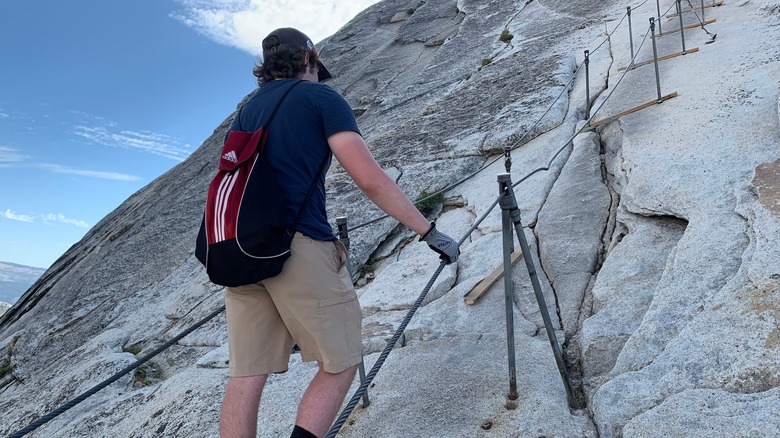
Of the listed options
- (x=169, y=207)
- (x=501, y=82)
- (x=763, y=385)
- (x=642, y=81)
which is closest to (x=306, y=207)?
(x=763, y=385)

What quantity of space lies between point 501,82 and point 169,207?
6.88 meters

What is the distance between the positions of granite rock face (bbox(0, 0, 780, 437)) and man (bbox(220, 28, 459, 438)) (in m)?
1.12

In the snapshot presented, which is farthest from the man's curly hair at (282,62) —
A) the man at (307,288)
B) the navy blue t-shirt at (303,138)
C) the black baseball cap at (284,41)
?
the navy blue t-shirt at (303,138)

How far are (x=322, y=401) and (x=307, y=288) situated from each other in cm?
46

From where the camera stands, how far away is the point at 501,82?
10281 millimetres

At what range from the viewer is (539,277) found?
496 centimetres

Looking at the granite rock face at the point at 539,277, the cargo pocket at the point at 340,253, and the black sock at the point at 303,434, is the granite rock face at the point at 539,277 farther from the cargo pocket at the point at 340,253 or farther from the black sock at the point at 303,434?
the cargo pocket at the point at 340,253

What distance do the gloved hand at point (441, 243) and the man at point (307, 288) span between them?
81mm

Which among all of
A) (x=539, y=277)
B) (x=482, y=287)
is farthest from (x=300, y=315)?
(x=539, y=277)

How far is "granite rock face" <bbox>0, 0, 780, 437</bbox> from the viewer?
3066 millimetres

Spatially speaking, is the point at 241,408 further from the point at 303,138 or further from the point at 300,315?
the point at 303,138

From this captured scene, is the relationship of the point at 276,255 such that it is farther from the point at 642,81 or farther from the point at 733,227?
the point at 642,81

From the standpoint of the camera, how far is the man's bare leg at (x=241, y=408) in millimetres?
2461

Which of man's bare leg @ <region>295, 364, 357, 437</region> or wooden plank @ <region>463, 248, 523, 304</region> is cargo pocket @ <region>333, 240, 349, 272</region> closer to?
man's bare leg @ <region>295, 364, 357, 437</region>
